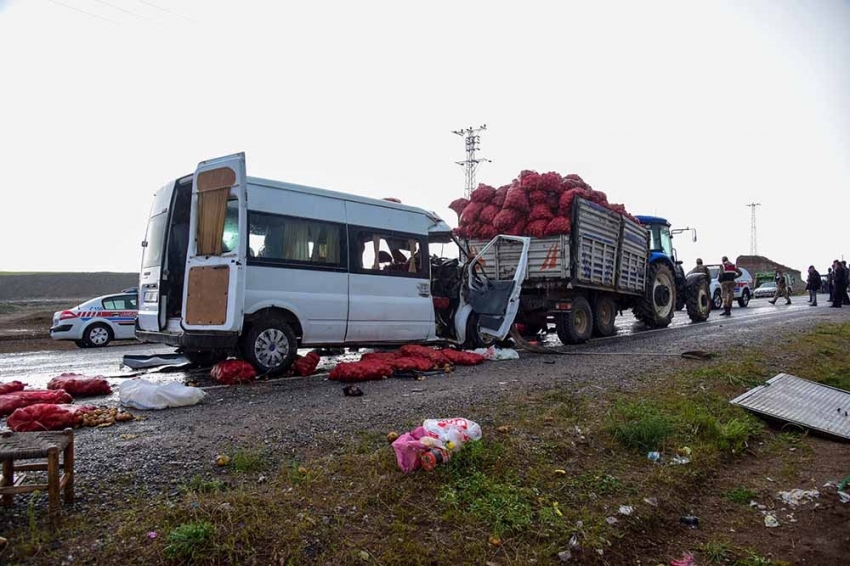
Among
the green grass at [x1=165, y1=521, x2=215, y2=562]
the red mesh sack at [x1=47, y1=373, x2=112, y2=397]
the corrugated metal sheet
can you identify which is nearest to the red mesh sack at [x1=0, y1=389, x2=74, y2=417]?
the red mesh sack at [x1=47, y1=373, x2=112, y2=397]

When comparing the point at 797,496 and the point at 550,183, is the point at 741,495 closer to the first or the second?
the point at 797,496

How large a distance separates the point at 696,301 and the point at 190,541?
685 inches

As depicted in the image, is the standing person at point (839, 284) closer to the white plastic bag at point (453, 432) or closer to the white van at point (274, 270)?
the white van at point (274, 270)

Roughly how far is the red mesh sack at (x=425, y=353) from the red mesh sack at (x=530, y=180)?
4872 mm

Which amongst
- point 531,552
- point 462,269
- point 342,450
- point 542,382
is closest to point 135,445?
point 342,450

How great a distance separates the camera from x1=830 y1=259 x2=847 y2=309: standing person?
23.2 meters

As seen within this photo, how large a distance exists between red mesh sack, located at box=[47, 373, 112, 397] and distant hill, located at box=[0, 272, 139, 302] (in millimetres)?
41008

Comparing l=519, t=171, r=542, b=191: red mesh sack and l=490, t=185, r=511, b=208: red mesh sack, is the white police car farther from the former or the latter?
l=519, t=171, r=542, b=191: red mesh sack

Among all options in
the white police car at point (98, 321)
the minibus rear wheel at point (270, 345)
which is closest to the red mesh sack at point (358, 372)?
the minibus rear wheel at point (270, 345)

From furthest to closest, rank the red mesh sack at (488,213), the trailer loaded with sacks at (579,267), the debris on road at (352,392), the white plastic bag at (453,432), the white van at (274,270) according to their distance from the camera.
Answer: the red mesh sack at (488,213)
the trailer loaded with sacks at (579,267)
the white van at (274,270)
the debris on road at (352,392)
the white plastic bag at (453,432)

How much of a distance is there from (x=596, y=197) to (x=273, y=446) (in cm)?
1026

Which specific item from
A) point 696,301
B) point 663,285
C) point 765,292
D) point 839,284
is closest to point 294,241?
point 663,285

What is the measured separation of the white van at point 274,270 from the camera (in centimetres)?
715

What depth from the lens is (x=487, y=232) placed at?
489 inches
